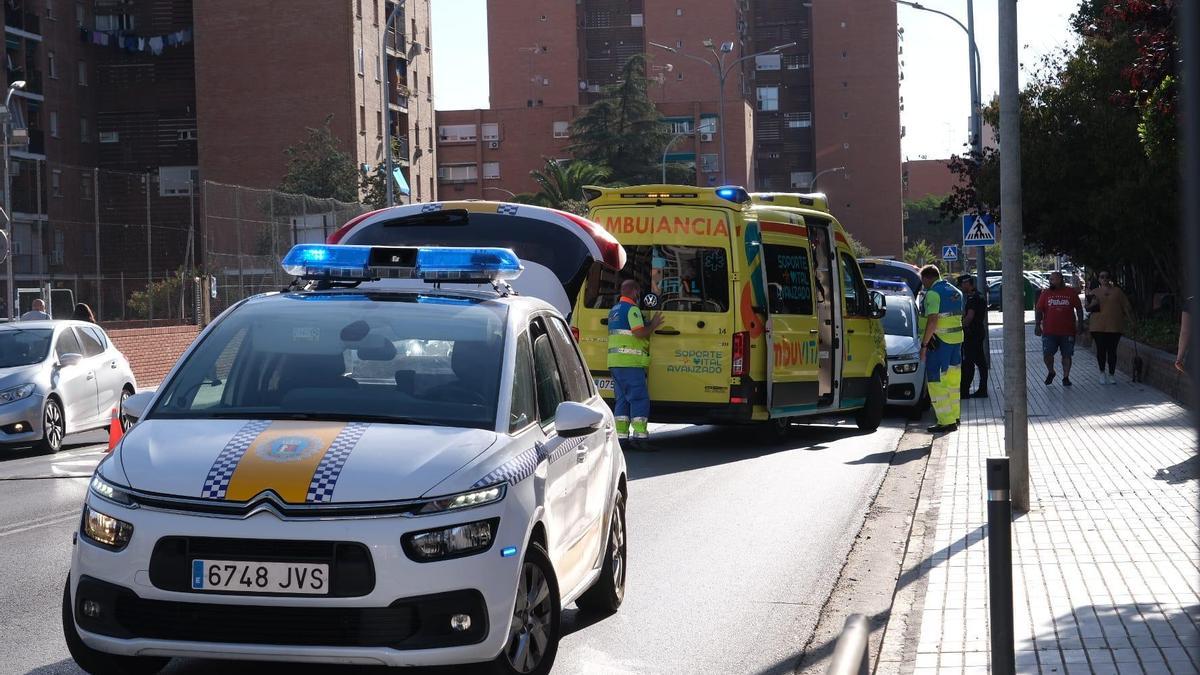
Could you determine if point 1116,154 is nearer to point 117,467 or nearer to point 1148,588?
point 1148,588

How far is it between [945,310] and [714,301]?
3164 millimetres

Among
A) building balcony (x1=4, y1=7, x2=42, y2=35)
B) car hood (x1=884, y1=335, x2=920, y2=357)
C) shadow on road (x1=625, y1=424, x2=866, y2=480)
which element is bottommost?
shadow on road (x1=625, y1=424, x2=866, y2=480)

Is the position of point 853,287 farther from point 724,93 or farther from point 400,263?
point 724,93

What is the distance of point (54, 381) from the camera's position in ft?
58.1

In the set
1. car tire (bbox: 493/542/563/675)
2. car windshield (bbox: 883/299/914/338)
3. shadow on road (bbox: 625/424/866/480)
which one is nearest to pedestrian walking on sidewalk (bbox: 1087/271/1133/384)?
car windshield (bbox: 883/299/914/338)

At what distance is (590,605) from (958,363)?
34.8 feet

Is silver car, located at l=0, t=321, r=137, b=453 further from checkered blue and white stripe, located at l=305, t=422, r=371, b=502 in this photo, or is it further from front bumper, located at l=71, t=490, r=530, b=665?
front bumper, located at l=71, t=490, r=530, b=665

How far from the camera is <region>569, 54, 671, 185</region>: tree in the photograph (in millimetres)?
87688

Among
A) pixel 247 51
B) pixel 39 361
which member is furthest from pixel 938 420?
pixel 247 51

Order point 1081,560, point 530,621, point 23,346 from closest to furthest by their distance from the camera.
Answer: point 530,621, point 1081,560, point 23,346

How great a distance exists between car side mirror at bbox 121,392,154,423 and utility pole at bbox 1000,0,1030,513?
20.5 feet

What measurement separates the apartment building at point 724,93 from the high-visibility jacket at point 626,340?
243 feet

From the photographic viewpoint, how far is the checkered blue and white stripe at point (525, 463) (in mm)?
5715

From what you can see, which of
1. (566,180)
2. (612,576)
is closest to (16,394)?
(612,576)
